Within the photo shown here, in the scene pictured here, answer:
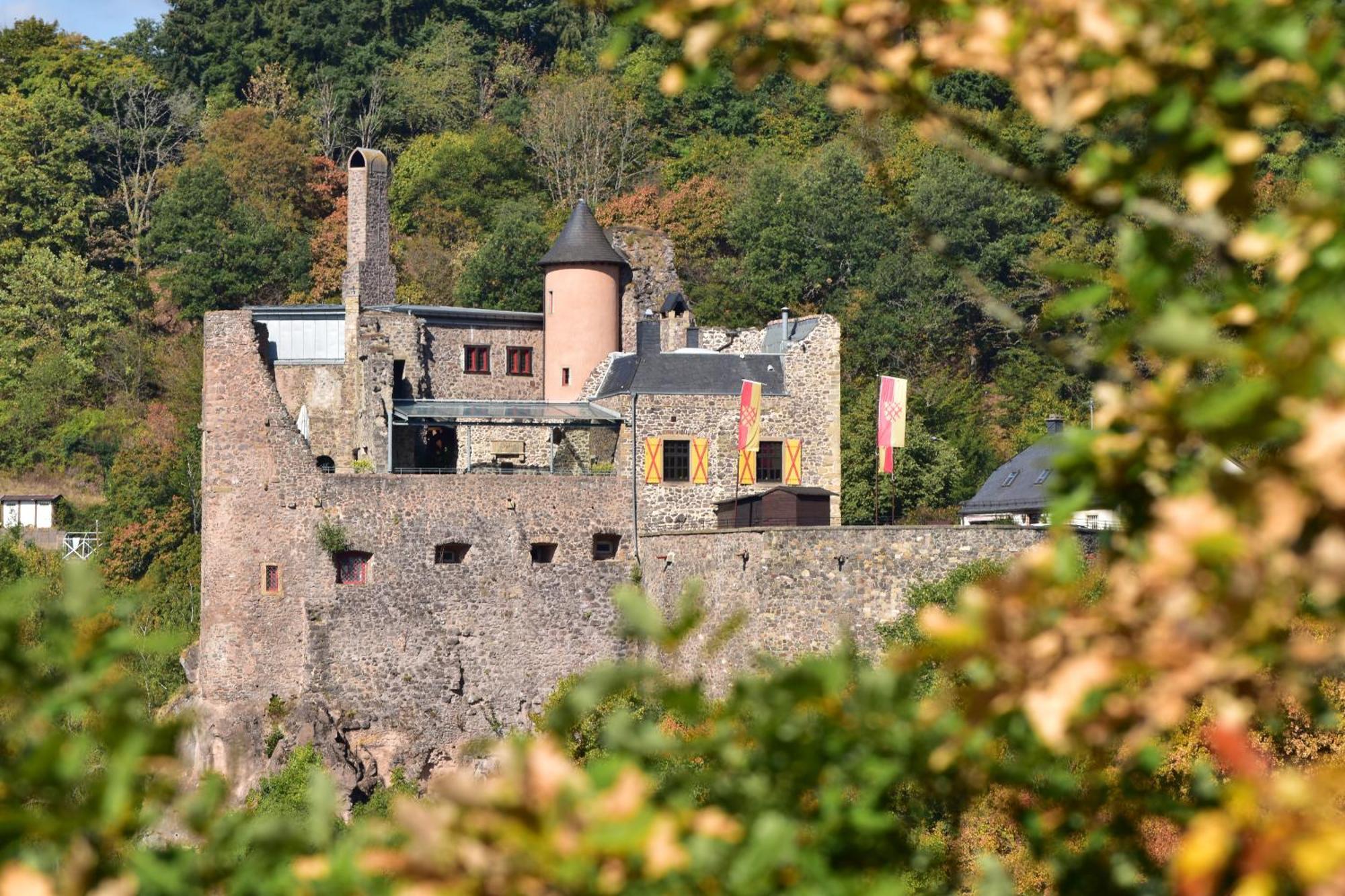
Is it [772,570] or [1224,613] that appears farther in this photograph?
[772,570]

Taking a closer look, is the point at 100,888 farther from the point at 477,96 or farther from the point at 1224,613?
the point at 477,96

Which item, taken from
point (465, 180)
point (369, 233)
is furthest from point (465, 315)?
point (465, 180)

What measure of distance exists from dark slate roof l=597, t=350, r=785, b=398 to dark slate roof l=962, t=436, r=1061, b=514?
5253 millimetres

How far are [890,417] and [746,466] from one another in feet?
11.2

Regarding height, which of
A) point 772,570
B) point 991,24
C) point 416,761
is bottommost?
point 416,761

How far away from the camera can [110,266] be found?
53.7m

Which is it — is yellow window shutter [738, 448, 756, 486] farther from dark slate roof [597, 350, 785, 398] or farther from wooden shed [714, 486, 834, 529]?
dark slate roof [597, 350, 785, 398]

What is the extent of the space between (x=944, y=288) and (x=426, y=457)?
19291 millimetres

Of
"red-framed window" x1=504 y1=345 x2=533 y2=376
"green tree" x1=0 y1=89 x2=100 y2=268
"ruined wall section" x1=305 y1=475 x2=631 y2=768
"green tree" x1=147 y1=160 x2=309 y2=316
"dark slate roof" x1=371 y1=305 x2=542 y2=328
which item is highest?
"green tree" x1=0 y1=89 x2=100 y2=268

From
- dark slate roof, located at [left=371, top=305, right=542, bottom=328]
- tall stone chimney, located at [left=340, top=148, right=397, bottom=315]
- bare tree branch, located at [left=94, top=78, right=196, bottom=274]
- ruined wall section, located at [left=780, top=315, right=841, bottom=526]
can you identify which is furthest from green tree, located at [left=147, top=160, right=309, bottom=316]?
ruined wall section, located at [left=780, top=315, right=841, bottom=526]

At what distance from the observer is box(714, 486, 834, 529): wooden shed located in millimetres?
28734

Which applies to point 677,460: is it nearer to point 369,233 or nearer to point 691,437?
point 691,437

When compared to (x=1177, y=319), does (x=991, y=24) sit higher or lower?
higher

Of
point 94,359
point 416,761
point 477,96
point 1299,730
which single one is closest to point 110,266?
point 94,359
